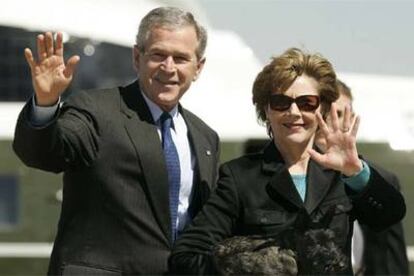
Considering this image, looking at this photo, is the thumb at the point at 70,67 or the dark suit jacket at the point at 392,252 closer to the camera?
the thumb at the point at 70,67

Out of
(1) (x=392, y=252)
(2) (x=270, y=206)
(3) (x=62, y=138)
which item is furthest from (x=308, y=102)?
(1) (x=392, y=252)

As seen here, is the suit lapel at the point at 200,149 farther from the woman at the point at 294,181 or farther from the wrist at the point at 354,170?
the wrist at the point at 354,170

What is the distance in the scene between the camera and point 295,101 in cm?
284

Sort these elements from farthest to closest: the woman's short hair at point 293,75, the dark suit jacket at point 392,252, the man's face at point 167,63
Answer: the dark suit jacket at point 392,252, the man's face at point 167,63, the woman's short hair at point 293,75

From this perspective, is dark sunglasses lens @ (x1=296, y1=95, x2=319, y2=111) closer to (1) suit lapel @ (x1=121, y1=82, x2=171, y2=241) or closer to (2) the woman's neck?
(2) the woman's neck

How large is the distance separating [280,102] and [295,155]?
14 centimetres

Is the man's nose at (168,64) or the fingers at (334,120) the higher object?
the man's nose at (168,64)

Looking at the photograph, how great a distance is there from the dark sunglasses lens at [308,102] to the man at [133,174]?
34 centimetres

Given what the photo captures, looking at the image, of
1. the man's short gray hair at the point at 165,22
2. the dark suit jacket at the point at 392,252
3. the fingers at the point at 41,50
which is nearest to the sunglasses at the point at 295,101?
the man's short gray hair at the point at 165,22

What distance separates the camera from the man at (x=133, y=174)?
2.95 metres

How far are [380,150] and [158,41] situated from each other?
148 inches

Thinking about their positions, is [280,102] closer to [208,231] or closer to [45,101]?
[208,231]

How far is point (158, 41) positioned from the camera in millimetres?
2965

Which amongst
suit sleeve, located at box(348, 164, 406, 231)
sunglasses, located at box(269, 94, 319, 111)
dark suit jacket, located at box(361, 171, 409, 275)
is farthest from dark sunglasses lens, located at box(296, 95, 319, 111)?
dark suit jacket, located at box(361, 171, 409, 275)
